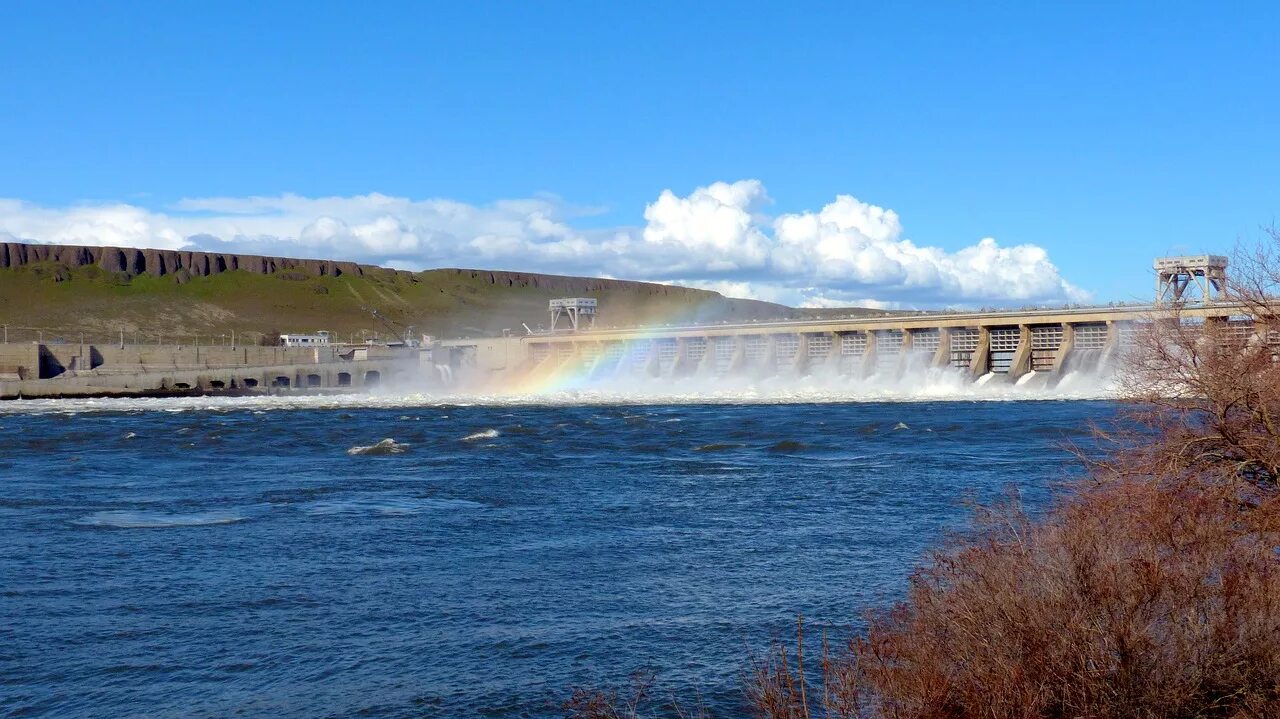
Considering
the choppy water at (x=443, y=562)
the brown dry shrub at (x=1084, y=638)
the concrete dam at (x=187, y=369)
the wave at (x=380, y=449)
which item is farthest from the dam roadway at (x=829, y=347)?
the brown dry shrub at (x=1084, y=638)

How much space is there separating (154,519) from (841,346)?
79.2 meters

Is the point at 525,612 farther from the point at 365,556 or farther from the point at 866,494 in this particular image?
the point at 866,494

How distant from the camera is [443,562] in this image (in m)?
23.7

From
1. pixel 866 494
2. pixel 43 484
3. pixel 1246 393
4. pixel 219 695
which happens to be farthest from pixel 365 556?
pixel 43 484

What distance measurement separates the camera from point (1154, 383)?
16969 mm

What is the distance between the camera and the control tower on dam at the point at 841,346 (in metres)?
85.8

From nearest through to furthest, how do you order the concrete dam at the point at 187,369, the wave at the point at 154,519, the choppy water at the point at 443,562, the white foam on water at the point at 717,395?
the choppy water at the point at 443,562 → the wave at the point at 154,519 → the white foam on water at the point at 717,395 → the concrete dam at the point at 187,369

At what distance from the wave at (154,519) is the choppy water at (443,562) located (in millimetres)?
170

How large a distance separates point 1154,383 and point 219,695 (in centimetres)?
1330

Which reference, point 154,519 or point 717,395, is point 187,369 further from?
point 154,519

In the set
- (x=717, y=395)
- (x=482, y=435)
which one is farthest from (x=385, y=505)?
(x=717, y=395)

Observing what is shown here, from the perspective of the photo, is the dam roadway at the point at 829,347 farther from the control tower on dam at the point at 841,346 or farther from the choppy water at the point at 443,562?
the choppy water at the point at 443,562

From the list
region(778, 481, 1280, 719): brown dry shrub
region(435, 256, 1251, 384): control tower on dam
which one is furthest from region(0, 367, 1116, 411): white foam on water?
region(778, 481, 1280, 719): brown dry shrub

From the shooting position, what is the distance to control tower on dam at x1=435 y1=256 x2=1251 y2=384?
8575cm
